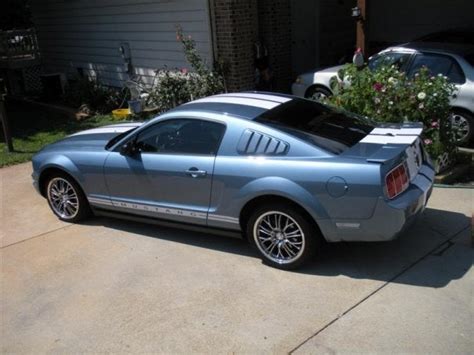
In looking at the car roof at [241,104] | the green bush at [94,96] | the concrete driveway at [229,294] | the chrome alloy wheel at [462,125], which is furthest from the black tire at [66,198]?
the green bush at [94,96]

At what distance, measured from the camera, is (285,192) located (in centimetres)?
458

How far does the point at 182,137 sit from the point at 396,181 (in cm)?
210

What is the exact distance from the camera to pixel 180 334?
406 centimetres

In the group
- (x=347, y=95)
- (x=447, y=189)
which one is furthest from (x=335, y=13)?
(x=447, y=189)

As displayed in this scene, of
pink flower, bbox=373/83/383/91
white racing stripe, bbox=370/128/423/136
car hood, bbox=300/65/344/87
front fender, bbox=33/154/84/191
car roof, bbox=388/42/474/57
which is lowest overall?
front fender, bbox=33/154/84/191

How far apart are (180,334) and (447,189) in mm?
3945

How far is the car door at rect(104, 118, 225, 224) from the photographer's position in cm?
513

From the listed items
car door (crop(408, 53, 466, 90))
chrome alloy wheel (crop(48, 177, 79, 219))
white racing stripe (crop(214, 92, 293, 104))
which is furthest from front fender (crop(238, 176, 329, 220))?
car door (crop(408, 53, 466, 90))

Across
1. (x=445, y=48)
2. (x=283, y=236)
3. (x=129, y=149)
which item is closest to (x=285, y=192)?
(x=283, y=236)

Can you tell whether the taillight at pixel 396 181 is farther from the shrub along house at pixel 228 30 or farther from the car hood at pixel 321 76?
the car hood at pixel 321 76

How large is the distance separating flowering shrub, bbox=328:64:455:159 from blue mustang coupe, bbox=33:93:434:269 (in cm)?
157

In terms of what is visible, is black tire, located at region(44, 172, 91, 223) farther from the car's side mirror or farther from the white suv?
the white suv

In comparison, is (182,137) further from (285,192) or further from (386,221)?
(386,221)

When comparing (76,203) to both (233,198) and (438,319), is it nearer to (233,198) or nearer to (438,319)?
(233,198)
